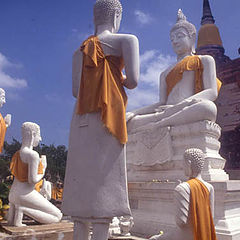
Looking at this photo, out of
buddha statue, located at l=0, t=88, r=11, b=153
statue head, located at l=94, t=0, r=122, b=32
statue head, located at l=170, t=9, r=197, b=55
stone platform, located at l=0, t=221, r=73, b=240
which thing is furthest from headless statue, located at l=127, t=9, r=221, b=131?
buddha statue, located at l=0, t=88, r=11, b=153

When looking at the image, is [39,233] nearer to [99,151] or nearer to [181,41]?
[99,151]

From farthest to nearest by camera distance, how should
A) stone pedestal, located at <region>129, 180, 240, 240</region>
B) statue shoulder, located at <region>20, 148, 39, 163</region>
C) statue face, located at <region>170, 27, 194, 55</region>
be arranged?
statue face, located at <region>170, 27, 194, 55</region>
statue shoulder, located at <region>20, 148, 39, 163</region>
stone pedestal, located at <region>129, 180, 240, 240</region>

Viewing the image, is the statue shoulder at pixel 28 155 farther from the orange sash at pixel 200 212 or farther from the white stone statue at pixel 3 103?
the orange sash at pixel 200 212

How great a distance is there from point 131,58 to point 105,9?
0.64m

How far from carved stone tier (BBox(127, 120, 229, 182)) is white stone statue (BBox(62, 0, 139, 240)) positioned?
2.39 m

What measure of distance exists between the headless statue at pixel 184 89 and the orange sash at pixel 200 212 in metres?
2.27

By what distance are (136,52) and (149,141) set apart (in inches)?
111

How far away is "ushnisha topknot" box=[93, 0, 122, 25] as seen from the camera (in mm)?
3041

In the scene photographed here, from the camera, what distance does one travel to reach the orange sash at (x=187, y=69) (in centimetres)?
609

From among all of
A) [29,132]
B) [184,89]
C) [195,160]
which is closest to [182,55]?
[184,89]

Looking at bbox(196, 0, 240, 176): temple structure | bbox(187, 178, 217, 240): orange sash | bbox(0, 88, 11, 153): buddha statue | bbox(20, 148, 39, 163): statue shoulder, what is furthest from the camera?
bbox(196, 0, 240, 176): temple structure

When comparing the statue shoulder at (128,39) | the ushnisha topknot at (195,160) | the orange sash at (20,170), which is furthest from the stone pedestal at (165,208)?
the statue shoulder at (128,39)

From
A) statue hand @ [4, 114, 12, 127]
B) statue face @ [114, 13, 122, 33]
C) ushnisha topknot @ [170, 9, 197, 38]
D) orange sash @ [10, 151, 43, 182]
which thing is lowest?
orange sash @ [10, 151, 43, 182]

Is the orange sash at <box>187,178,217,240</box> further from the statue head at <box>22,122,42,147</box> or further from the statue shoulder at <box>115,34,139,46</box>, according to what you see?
the statue head at <box>22,122,42,147</box>
